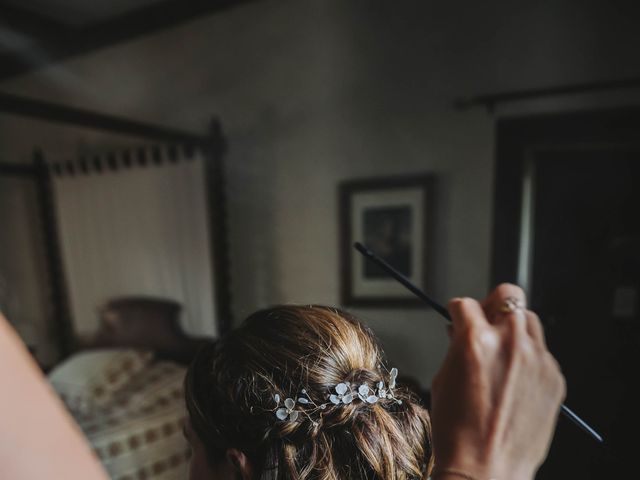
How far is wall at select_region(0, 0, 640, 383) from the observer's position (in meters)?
1.17

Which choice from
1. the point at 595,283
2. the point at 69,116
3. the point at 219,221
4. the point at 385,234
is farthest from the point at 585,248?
the point at 69,116

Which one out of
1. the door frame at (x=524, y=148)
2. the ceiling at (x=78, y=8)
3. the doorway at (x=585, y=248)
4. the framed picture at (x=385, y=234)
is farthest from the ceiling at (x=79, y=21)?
the doorway at (x=585, y=248)

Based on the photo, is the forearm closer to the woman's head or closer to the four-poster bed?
the woman's head

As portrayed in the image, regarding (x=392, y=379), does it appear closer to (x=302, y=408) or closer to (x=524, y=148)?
(x=302, y=408)

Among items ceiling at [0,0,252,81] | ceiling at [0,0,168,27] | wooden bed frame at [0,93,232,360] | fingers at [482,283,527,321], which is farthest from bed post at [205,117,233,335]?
fingers at [482,283,527,321]

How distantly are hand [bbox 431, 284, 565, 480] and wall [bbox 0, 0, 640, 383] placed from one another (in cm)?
106

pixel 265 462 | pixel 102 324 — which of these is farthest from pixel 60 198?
pixel 265 462

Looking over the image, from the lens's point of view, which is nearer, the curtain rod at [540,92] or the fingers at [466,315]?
the fingers at [466,315]

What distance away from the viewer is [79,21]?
202 centimetres

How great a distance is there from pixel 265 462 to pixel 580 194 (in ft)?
3.30

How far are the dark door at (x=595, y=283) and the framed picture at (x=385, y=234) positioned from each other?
0.41 metres

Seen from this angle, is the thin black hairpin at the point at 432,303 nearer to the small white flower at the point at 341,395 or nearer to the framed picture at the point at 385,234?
the small white flower at the point at 341,395

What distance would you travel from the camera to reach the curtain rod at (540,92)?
102cm

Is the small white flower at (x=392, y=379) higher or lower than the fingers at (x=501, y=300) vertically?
lower
